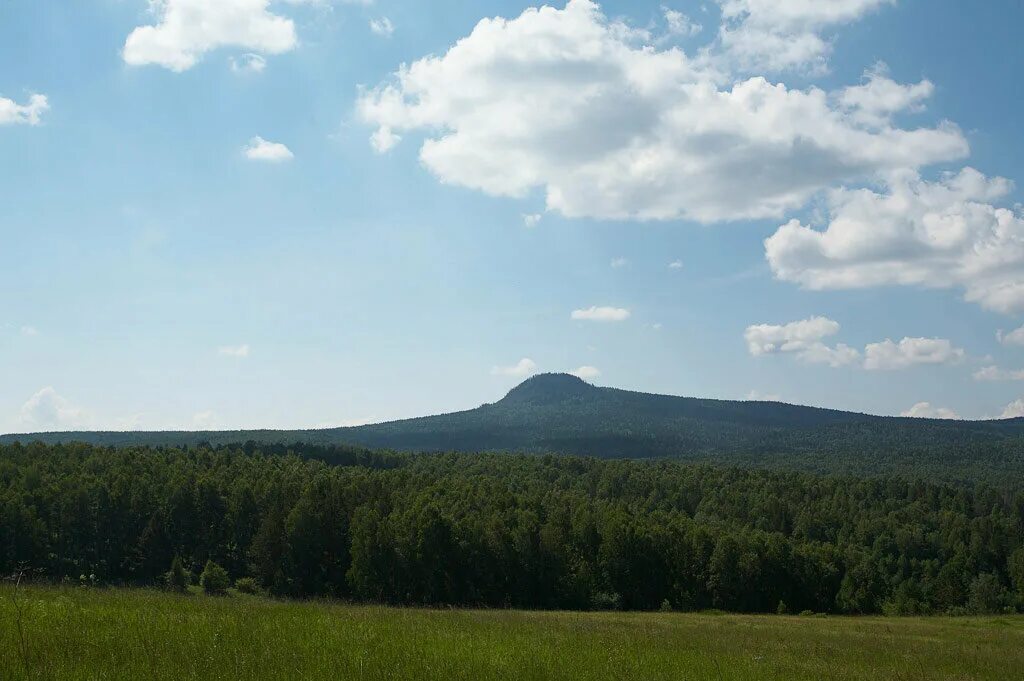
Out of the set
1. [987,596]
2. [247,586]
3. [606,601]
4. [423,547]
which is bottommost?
[987,596]

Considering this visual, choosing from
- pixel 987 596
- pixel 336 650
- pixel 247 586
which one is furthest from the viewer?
pixel 987 596

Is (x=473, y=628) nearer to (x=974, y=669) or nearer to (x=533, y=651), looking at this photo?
(x=533, y=651)

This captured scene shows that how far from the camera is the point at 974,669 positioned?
732 inches

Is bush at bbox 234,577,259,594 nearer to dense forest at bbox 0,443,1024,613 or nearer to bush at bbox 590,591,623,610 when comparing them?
dense forest at bbox 0,443,1024,613

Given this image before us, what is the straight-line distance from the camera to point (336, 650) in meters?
12.5

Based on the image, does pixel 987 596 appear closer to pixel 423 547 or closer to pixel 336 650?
pixel 423 547

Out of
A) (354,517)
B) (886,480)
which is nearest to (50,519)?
(354,517)

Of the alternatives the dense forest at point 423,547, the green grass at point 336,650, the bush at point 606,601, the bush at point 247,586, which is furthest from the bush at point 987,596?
the green grass at point 336,650

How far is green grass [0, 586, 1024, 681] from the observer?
35.9ft

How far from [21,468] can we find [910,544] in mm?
130803

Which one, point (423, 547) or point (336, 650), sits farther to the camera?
point (423, 547)

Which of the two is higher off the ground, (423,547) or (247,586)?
(423,547)

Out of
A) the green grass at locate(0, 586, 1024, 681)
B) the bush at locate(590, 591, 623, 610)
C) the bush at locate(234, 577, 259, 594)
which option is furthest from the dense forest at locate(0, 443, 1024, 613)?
the green grass at locate(0, 586, 1024, 681)

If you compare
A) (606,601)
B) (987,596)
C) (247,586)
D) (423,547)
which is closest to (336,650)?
(423,547)
